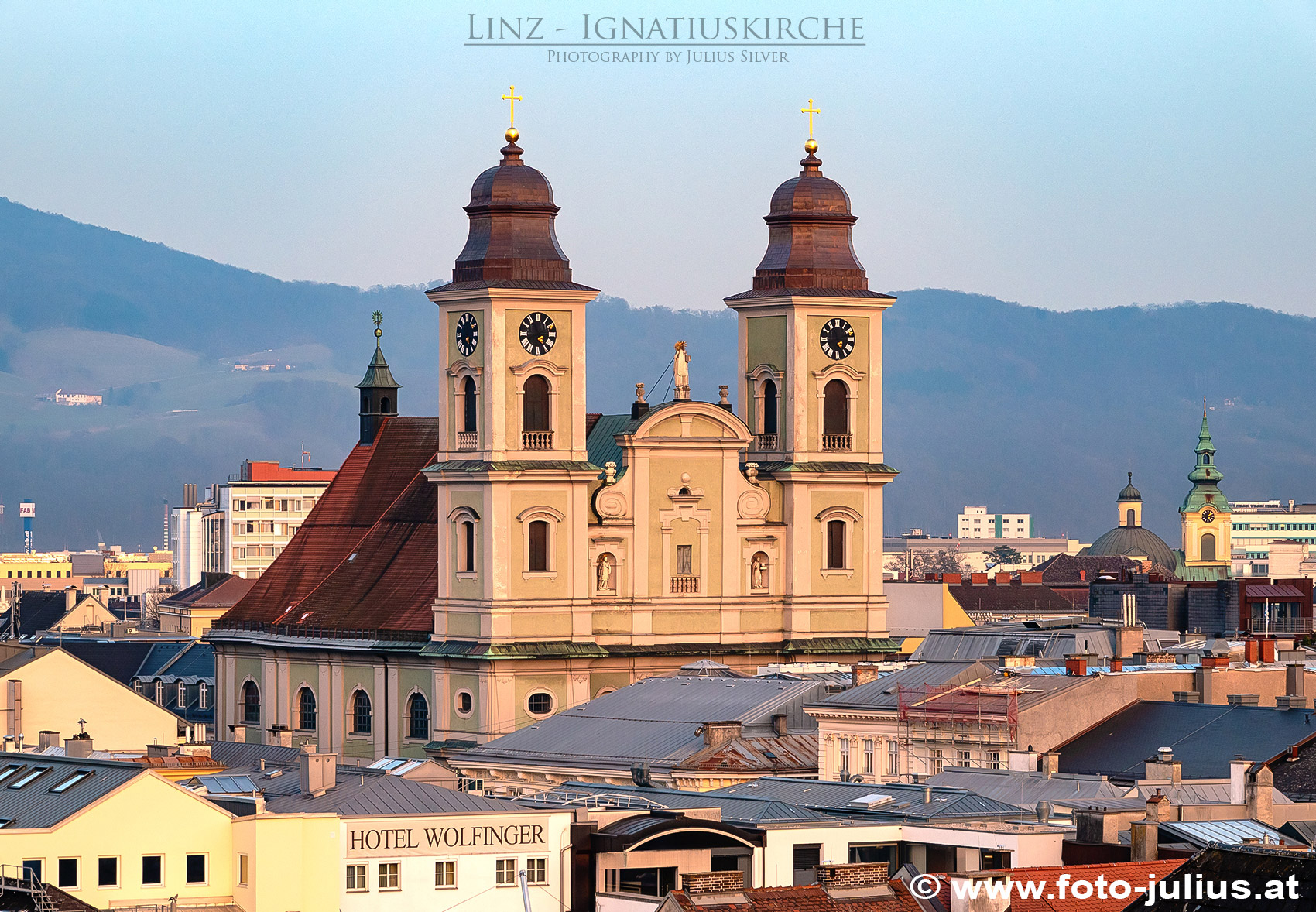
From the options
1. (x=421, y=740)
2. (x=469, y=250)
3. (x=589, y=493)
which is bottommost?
(x=421, y=740)

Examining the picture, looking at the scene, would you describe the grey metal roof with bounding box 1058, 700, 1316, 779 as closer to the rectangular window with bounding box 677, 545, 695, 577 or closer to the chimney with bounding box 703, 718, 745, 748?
the chimney with bounding box 703, 718, 745, 748

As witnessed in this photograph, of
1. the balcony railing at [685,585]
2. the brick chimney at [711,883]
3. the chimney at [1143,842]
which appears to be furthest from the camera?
the balcony railing at [685,585]

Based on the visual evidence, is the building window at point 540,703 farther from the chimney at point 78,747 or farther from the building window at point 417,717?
the chimney at point 78,747

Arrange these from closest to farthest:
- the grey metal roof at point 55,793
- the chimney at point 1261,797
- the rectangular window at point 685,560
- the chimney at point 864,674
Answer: the grey metal roof at point 55,793 < the chimney at point 1261,797 < the chimney at point 864,674 < the rectangular window at point 685,560

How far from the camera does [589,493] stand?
103938 millimetres

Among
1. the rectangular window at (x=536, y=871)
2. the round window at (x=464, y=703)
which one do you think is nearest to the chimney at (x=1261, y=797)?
the rectangular window at (x=536, y=871)

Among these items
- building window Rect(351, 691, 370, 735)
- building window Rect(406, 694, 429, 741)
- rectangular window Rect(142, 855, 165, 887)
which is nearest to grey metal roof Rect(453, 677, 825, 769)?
building window Rect(406, 694, 429, 741)

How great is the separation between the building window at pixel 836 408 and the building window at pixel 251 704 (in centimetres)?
2109

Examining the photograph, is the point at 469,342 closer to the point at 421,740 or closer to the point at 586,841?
the point at 421,740

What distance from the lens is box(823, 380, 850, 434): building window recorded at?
10756 centimetres

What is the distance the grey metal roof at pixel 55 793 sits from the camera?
5631 cm

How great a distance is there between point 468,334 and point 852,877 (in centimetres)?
5319

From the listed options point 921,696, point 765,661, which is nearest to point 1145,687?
point 921,696

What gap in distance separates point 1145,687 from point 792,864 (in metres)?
28.5
